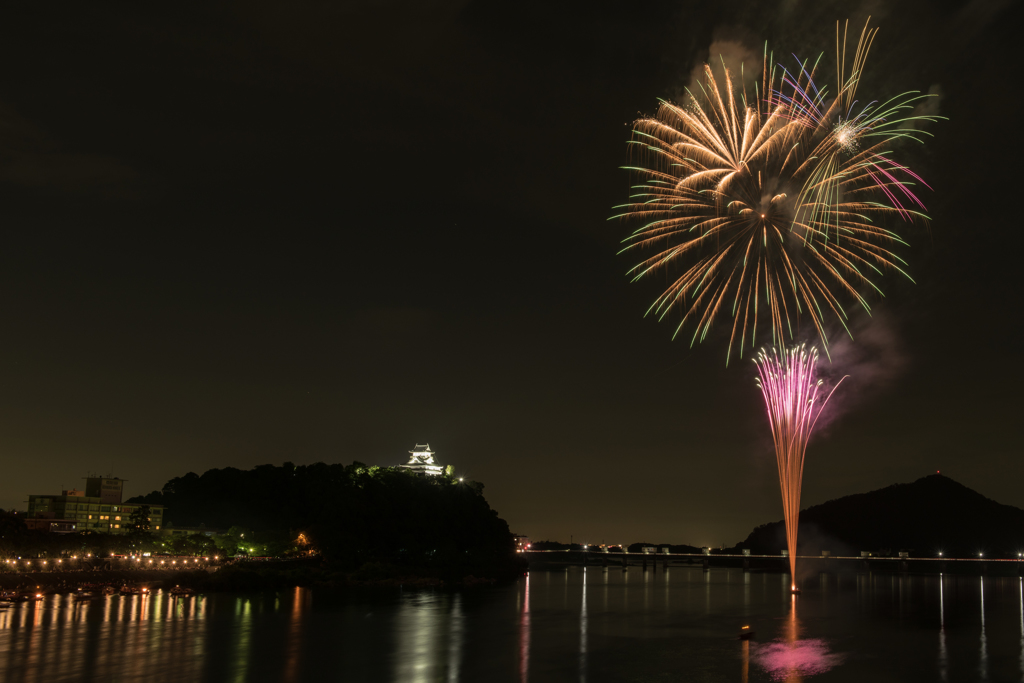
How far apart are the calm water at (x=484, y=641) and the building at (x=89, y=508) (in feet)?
260

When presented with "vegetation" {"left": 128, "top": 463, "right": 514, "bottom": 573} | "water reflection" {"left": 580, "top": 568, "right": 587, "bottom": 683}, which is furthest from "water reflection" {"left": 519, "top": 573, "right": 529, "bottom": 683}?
"vegetation" {"left": 128, "top": 463, "right": 514, "bottom": 573}

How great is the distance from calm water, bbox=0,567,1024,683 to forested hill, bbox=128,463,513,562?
66.7ft

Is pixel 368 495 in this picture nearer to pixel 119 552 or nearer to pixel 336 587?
pixel 336 587

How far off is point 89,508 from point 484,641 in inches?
4744

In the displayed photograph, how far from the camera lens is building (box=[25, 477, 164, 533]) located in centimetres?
14225

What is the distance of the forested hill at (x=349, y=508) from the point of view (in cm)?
10432

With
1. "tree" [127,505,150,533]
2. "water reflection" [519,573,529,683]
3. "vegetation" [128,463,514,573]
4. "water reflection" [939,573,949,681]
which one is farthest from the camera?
"tree" [127,505,150,533]

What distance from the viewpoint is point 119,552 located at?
97938mm

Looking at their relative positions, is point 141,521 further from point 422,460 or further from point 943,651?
point 943,651

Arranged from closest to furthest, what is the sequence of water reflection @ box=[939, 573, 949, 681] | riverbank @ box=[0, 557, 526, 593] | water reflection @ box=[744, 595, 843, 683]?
water reflection @ box=[744, 595, 843, 683]
water reflection @ box=[939, 573, 949, 681]
riverbank @ box=[0, 557, 526, 593]

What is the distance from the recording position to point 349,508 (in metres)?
104

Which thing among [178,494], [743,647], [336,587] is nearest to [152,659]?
[743,647]

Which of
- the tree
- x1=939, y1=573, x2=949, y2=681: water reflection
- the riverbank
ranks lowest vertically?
the riverbank

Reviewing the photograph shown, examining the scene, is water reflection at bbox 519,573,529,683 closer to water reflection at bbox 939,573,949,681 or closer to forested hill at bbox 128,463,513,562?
water reflection at bbox 939,573,949,681
